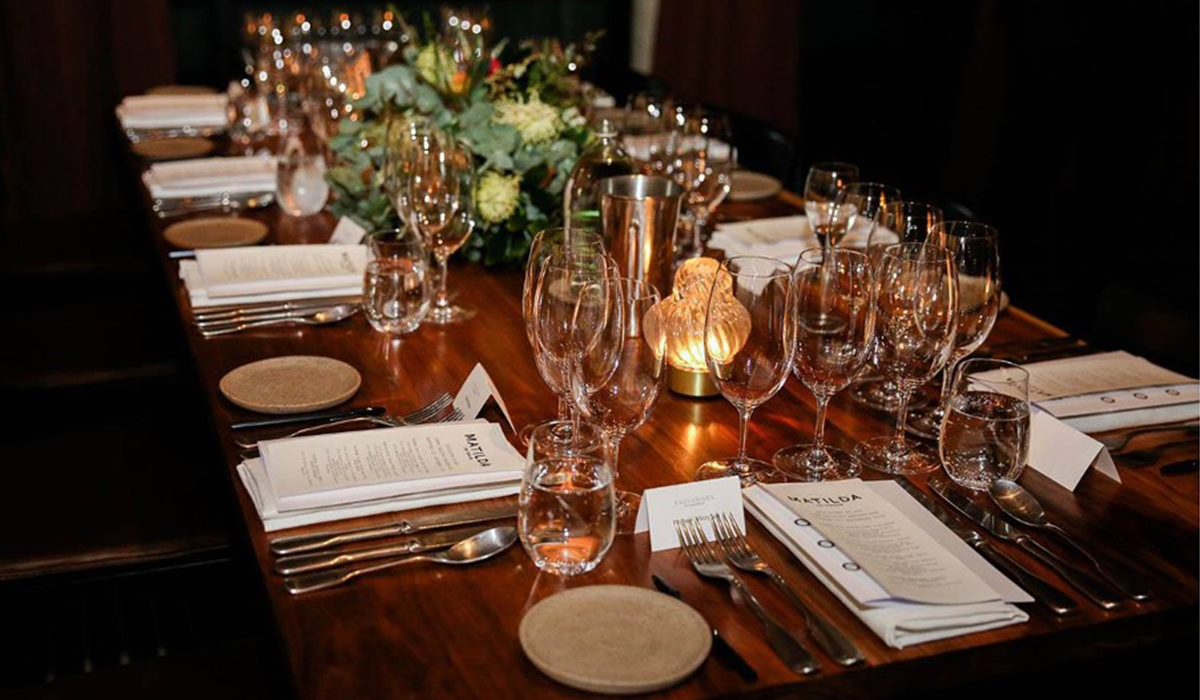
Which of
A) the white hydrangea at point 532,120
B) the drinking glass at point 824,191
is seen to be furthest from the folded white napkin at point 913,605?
the white hydrangea at point 532,120

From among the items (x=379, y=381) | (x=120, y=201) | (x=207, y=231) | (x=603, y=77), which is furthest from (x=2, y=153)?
(x=379, y=381)

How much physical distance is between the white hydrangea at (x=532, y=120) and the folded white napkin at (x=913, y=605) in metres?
1.10

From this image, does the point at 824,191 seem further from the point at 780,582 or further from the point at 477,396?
the point at 780,582

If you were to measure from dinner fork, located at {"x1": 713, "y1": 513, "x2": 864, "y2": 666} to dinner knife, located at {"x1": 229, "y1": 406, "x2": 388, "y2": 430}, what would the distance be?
51 centimetres

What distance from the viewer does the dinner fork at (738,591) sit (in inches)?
46.5

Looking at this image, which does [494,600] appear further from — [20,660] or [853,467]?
[20,660]

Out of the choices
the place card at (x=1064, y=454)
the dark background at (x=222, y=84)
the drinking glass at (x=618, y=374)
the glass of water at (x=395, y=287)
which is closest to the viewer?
the drinking glass at (x=618, y=374)

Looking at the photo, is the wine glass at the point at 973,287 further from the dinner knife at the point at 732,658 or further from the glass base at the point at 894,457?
the dinner knife at the point at 732,658

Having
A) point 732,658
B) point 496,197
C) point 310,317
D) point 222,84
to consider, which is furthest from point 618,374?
point 222,84

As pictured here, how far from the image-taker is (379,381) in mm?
1819

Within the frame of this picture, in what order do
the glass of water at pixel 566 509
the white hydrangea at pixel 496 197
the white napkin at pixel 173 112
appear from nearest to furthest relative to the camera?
the glass of water at pixel 566 509
the white hydrangea at pixel 496 197
the white napkin at pixel 173 112

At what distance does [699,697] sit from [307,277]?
1.24 m

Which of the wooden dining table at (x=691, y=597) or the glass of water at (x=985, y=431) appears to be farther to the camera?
the glass of water at (x=985, y=431)

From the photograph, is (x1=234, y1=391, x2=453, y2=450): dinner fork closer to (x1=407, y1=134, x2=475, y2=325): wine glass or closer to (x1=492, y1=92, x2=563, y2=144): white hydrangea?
(x1=407, y1=134, x2=475, y2=325): wine glass
